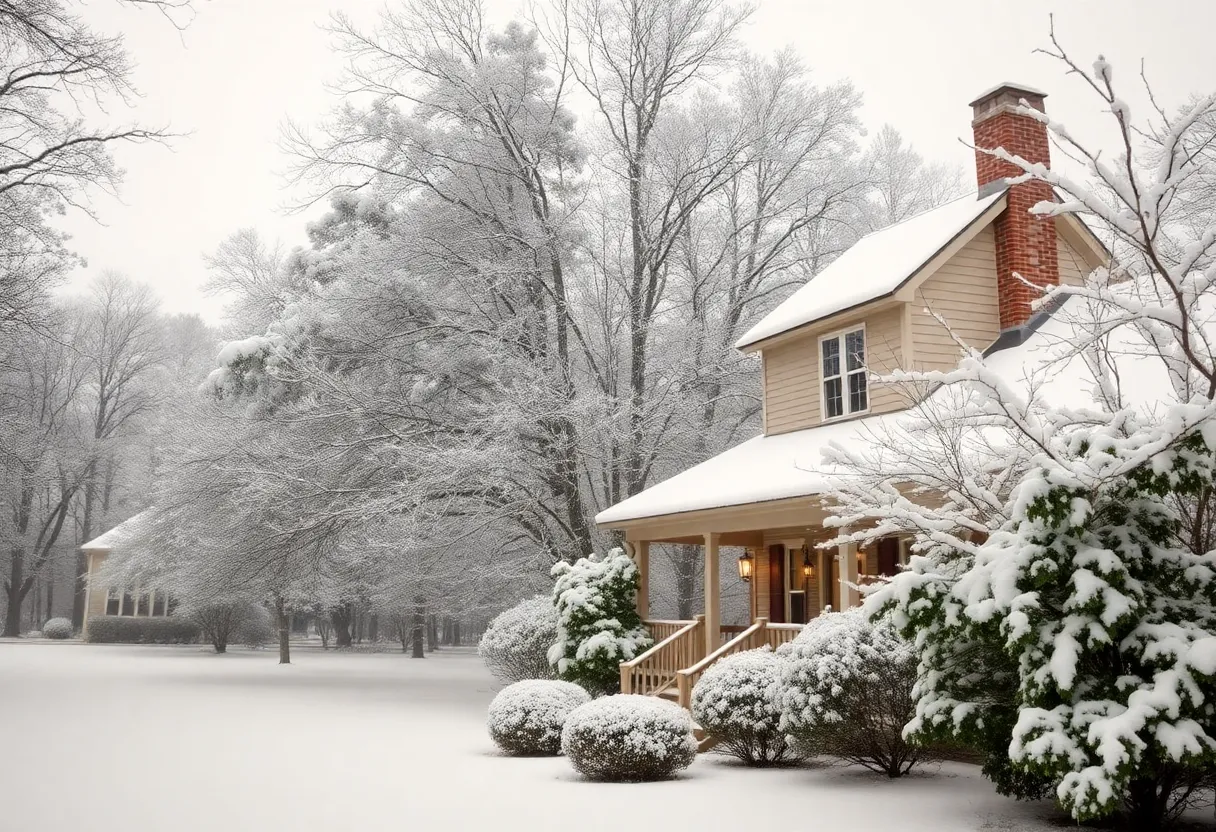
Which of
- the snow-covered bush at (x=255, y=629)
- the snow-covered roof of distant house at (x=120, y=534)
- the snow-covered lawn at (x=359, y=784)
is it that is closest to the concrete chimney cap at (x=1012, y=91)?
the snow-covered lawn at (x=359, y=784)

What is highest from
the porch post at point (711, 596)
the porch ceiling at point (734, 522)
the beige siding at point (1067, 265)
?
the beige siding at point (1067, 265)

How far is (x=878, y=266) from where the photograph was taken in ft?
53.7

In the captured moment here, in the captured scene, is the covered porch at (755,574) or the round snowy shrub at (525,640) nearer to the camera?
the covered porch at (755,574)

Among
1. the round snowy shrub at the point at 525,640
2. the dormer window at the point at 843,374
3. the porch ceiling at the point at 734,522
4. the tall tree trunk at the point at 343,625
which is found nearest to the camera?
the porch ceiling at the point at 734,522

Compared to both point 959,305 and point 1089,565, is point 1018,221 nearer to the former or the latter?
point 959,305

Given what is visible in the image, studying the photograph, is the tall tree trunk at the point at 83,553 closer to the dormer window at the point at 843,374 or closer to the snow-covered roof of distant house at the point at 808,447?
the snow-covered roof of distant house at the point at 808,447

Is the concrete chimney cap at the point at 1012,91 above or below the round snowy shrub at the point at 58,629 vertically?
above

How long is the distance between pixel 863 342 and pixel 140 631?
37.7 metres

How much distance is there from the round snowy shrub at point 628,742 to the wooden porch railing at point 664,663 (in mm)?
4316

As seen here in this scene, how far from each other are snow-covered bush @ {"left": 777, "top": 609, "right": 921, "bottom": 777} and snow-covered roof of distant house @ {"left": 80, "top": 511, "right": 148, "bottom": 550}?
24.4 m

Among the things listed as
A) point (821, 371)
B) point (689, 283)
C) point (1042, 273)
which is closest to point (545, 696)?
point (821, 371)

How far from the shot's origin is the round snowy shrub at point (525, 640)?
18.3 meters

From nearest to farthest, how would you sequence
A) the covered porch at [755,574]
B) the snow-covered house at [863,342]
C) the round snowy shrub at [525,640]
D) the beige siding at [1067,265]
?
the covered porch at [755,574] < the snow-covered house at [863,342] < the beige siding at [1067,265] < the round snowy shrub at [525,640]

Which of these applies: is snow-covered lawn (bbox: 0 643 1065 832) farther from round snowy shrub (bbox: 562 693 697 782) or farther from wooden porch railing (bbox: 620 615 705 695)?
wooden porch railing (bbox: 620 615 705 695)
